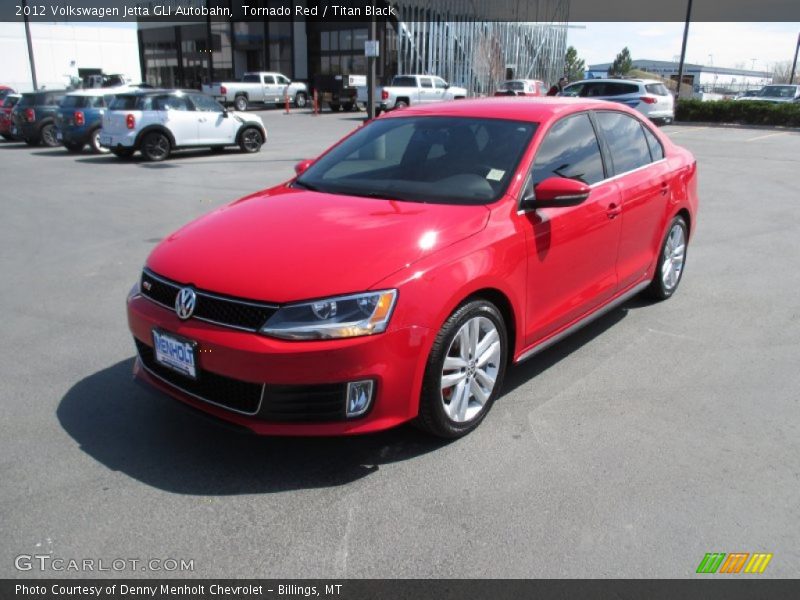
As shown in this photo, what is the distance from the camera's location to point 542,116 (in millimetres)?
4254

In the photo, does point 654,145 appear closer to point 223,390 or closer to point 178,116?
point 223,390

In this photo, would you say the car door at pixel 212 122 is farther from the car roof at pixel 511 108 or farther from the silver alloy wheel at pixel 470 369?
the silver alloy wheel at pixel 470 369

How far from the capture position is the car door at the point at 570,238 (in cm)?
391

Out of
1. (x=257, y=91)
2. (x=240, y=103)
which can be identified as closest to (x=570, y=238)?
(x=240, y=103)

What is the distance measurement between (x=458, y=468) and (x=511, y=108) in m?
2.40

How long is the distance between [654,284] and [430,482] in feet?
11.2

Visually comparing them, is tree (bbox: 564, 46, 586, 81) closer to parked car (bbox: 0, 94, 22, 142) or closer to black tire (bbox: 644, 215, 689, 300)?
parked car (bbox: 0, 94, 22, 142)

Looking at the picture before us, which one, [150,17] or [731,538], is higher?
[150,17]

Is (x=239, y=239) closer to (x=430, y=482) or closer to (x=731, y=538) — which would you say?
(x=430, y=482)

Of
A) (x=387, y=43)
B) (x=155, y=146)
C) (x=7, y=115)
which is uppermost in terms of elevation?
(x=387, y=43)

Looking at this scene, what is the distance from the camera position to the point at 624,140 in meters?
5.03

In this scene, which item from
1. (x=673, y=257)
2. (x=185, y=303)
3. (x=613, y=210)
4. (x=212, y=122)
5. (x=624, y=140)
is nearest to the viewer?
(x=185, y=303)

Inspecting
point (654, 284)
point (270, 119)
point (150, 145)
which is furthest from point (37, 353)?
point (270, 119)
